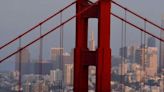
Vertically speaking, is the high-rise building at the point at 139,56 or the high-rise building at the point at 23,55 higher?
the high-rise building at the point at 139,56

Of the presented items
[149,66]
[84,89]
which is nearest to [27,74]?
[149,66]

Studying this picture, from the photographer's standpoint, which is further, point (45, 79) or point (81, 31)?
point (45, 79)

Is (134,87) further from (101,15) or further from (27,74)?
(101,15)

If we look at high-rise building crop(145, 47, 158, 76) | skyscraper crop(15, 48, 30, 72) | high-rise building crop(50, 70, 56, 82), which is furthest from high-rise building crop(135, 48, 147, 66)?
skyscraper crop(15, 48, 30, 72)

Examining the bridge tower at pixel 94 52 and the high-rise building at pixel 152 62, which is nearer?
the bridge tower at pixel 94 52

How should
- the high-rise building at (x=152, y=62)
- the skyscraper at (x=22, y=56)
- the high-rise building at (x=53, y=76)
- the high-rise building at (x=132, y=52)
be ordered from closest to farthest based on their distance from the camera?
1. the skyscraper at (x=22, y=56)
2. the high-rise building at (x=53, y=76)
3. the high-rise building at (x=132, y=52)
4. the high-rise building at (x=152, y=62)

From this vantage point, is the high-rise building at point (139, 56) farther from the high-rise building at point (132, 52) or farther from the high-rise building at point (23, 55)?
the high-rise building at point (23, 55)

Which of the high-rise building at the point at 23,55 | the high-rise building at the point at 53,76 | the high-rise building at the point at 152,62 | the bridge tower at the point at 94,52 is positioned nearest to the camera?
the bridge tower at the point at 94,52

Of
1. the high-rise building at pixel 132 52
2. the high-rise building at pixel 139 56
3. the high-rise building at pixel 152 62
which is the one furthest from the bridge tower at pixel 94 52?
the high-rise building at pixel 152 62

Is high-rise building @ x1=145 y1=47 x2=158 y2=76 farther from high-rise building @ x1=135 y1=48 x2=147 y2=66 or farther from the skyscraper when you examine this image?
the skyscraper
